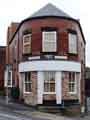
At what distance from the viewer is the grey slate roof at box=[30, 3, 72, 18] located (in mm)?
33750

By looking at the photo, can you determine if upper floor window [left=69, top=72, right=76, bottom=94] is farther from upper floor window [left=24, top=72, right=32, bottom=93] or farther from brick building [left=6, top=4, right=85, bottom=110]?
upper floor window [left=24, top=72, right=32, bottom=93]

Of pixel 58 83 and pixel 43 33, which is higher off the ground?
pixel 43 33

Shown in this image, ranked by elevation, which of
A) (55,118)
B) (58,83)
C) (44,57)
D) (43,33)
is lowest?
(55,118)

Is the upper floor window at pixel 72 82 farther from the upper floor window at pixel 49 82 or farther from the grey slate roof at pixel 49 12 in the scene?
the grey slate roof at pixel 49 12

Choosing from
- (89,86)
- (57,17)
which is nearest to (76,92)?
(57,17)

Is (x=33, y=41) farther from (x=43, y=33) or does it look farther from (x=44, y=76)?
(x=44, y=76)

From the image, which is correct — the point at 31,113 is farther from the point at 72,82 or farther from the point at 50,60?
the point at 72,82

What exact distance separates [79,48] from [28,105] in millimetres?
7029

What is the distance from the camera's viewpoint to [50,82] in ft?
107

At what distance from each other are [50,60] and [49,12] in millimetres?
4486

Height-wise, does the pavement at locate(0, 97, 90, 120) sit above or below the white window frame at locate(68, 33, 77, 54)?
below

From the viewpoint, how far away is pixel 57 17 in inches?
1312

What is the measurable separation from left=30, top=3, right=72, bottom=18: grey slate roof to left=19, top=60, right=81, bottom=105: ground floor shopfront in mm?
4071

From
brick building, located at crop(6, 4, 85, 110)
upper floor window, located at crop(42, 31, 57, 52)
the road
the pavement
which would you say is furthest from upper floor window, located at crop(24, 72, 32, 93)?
the road
